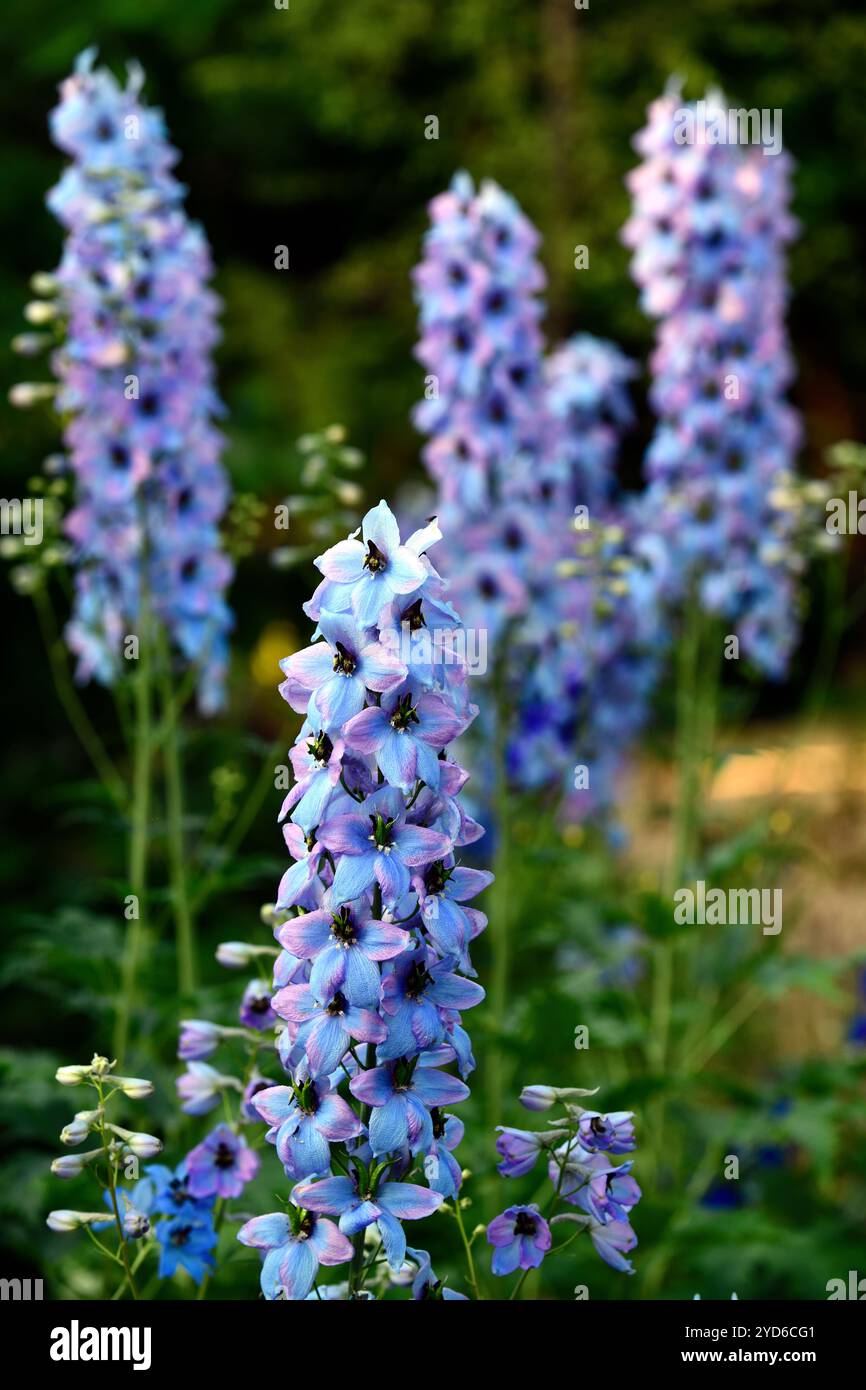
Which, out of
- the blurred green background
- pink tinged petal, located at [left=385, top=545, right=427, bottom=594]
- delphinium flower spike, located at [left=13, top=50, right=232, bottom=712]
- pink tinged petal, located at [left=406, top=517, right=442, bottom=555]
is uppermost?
the blurred green background

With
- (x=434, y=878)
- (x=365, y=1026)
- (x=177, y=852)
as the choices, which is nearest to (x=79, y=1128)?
(x=365, y=1026)

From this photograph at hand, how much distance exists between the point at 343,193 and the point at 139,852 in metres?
8.25

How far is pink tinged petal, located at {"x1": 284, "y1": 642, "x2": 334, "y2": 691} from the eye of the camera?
6.28ft

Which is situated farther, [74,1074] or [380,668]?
[74,1074]

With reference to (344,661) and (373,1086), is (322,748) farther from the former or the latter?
(373,1086)

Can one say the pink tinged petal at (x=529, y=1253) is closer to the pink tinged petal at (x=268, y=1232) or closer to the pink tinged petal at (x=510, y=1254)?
the pink tinged petal at (x=510, y=1254)

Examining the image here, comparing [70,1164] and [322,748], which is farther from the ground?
[322,748]

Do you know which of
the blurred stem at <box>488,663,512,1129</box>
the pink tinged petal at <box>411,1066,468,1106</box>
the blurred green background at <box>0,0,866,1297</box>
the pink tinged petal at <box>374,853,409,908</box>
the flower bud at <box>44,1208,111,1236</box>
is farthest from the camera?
the blurred green background at <box>0,0,866,1297</box>

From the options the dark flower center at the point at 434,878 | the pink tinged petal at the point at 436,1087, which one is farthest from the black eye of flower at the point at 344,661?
the pink tinged petal at the point at 436,1087

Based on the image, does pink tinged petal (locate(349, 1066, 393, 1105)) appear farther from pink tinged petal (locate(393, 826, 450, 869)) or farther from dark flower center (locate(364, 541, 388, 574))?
dark flower center (locate(364, 541, 388, 574))

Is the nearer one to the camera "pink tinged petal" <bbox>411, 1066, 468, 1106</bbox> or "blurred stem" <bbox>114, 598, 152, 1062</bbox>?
"pink tinged petal" <bbox>411, 1066, 468, 1106</bbox>

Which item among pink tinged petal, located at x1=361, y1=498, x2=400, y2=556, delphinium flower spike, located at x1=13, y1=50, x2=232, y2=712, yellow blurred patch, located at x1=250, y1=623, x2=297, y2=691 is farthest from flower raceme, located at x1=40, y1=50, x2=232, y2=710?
yellow blurred patch, located at x1=250, y1=623, x2=297, y2=691

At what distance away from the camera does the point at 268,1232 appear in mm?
1954

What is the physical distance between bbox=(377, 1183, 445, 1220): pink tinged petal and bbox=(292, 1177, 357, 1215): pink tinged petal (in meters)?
0.04
